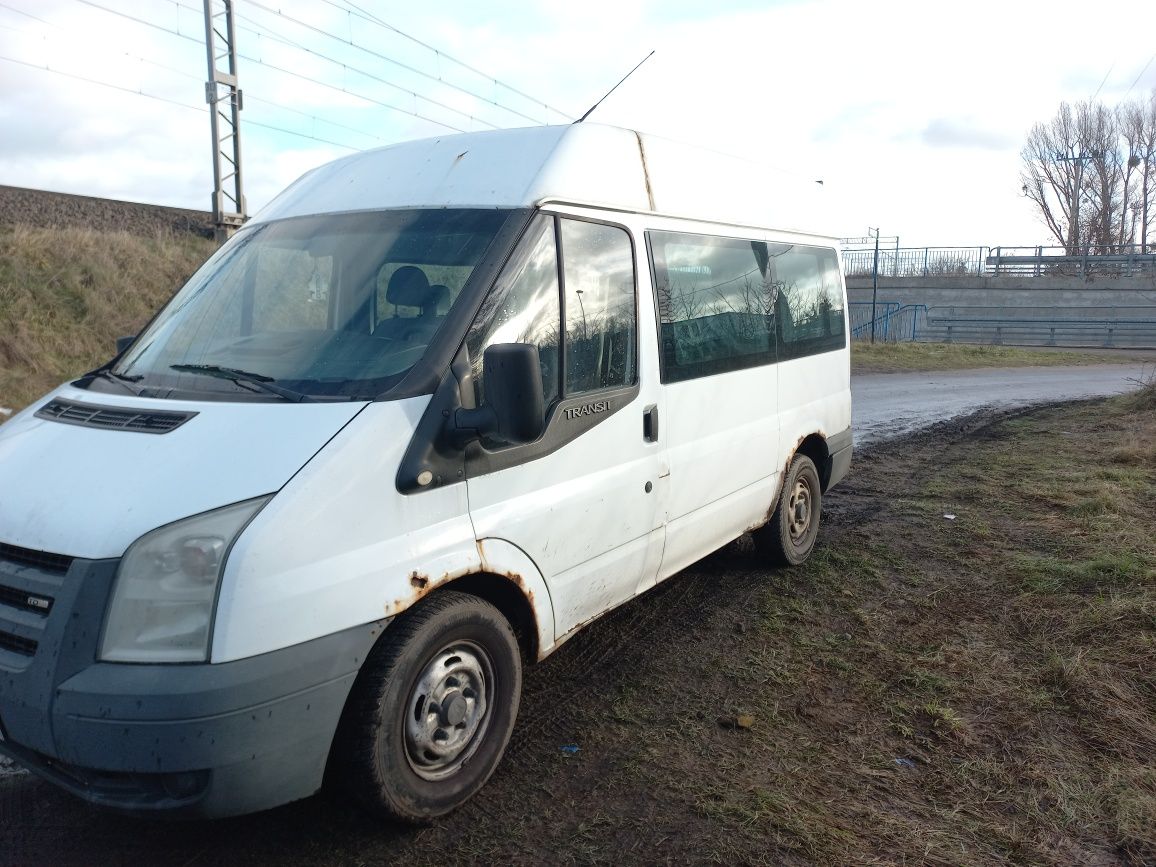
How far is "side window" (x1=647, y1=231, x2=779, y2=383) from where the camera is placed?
4551mm

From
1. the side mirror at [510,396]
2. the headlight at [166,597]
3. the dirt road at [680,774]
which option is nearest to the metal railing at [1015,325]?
the dirt road at [680,774]

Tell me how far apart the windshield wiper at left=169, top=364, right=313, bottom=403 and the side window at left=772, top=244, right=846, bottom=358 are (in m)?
3.46

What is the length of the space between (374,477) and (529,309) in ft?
3.37

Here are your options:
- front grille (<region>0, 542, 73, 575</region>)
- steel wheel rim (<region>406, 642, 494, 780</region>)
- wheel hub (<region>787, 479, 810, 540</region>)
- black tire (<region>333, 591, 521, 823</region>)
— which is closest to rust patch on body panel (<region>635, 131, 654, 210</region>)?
black tire (<region>333, 591, 521, 823</region>)

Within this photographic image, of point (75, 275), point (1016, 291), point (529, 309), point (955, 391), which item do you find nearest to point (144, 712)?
point (529, 309)

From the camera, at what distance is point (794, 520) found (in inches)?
247

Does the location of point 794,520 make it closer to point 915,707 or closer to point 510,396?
point 915,707

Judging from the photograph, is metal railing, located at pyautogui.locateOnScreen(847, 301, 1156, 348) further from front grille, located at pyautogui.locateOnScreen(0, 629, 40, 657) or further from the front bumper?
front grille, located at pyautogui.locateOnScreen(0, 629, 40, 657)

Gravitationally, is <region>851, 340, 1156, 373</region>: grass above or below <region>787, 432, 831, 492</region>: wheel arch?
below

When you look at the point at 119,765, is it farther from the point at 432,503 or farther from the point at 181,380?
the point at 181,380

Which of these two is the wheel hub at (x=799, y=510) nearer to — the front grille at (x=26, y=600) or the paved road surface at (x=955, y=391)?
the front grille at (x=26, y=600)

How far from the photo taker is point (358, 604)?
2.89 meters

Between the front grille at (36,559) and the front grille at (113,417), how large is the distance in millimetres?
505

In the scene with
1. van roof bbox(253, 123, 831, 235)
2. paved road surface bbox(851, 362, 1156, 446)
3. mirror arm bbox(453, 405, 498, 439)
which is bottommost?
paved road surface bbox(851, 362, 1156, 446)
